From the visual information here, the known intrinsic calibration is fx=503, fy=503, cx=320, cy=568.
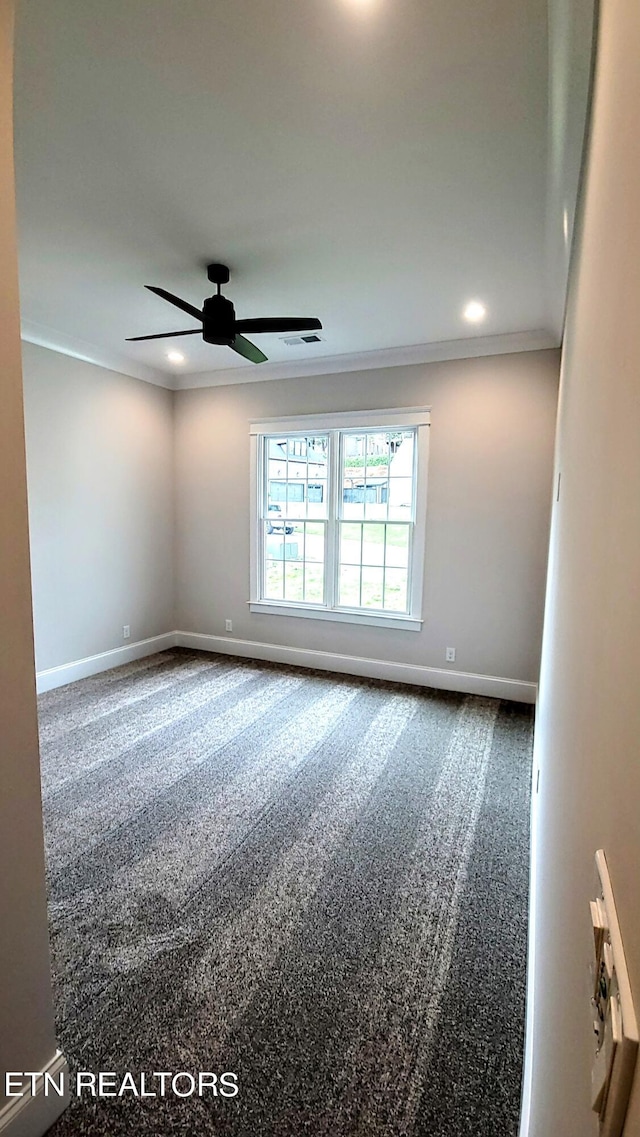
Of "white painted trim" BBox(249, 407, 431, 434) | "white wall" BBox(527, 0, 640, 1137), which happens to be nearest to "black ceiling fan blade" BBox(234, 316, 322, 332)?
"white painted trim" BBox(249, 407, 431, 434)

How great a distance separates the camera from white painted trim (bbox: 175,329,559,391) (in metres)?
3.85

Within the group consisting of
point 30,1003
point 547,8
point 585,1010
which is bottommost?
point 30,1003

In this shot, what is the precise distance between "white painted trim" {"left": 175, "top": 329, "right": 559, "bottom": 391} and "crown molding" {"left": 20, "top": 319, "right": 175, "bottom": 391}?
0.94 feet

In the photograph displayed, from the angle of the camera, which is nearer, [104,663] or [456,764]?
[456,764]

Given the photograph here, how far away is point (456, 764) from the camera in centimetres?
313

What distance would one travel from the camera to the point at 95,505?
15.1 ft

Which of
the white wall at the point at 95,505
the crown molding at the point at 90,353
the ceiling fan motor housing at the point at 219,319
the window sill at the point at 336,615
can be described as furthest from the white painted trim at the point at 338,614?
the ceiling fan motor housing at the point at 219,319

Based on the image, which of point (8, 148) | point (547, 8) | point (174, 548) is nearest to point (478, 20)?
point (547, 8)

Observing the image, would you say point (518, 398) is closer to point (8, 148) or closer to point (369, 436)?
point (369, 436)

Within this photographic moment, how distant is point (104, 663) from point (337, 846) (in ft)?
10.7

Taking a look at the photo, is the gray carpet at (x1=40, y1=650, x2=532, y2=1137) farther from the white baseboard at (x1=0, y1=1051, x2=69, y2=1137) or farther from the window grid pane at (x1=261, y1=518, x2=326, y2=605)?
the window grid pane at (x1=261, y1=518, x2=326, y2=605)

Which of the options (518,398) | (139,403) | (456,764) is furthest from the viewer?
(139,403)

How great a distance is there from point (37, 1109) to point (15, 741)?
0.93 meters

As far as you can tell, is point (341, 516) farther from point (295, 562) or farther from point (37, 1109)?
point (37, 1109)
